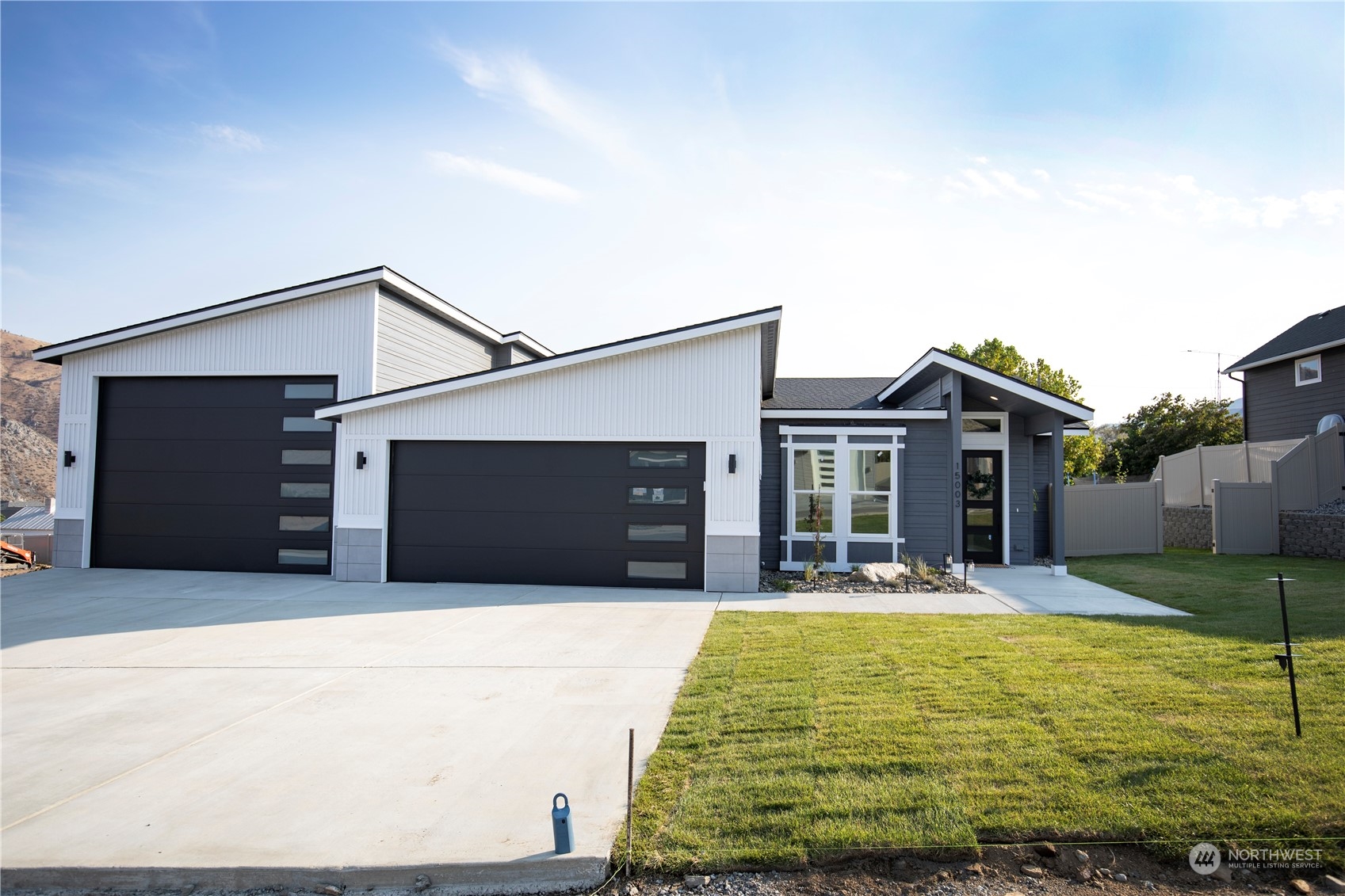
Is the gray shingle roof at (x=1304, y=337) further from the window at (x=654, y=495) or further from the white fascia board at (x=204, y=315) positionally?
the white fascia board at (x=204, y=315)

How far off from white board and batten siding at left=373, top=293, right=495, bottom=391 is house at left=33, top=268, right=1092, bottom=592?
59 mm

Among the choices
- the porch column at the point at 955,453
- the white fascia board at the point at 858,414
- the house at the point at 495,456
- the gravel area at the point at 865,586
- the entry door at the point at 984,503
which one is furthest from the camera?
the entry door at the point at 984,503

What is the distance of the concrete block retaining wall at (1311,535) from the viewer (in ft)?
44.6

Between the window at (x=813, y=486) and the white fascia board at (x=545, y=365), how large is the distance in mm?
3067

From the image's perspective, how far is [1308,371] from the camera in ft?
61.8

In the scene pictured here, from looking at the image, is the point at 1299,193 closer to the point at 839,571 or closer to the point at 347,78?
the point at 839,571

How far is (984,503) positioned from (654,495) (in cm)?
670

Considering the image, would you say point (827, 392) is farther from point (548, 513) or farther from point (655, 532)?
point (548, 513)

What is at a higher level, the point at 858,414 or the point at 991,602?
the point at 858,414

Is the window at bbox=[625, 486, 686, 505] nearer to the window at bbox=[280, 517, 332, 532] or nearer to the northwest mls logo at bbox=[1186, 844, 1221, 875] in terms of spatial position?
the window at bbox=[280, 517, 332, 532]

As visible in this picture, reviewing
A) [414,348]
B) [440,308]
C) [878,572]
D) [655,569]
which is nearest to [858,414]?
[878,572]

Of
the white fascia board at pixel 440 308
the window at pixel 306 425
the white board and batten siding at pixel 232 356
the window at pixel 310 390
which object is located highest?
the white fascia board at pixel 440 308

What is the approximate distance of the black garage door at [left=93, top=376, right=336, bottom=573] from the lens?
1208 cm

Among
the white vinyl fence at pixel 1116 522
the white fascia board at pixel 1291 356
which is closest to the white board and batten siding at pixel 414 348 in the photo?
the white vinyl fence at pixel 1116 522
